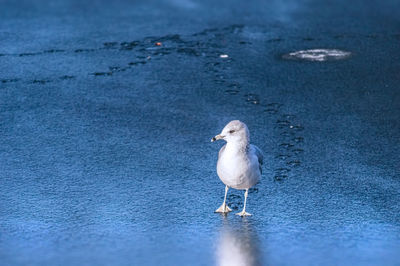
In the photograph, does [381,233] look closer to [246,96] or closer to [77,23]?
[246,96]

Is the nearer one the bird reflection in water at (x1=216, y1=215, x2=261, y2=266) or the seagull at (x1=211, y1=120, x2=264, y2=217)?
the bird reflection in water at (x1=216, y1=215, x2=261, y2=266)

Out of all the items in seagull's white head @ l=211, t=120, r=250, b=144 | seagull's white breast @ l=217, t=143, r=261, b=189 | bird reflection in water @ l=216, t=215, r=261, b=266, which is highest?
seagull's white head @ l=211, t=120, r=250, b=144

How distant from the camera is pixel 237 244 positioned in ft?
18.6

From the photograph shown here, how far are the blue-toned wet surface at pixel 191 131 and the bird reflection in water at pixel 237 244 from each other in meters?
0.02

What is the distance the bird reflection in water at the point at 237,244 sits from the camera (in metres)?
5.40

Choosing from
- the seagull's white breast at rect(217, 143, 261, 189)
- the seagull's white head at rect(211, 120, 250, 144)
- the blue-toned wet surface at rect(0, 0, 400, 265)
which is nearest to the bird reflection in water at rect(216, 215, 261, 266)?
the blue-toned wet surface at rect(0, 0, 400, 265)

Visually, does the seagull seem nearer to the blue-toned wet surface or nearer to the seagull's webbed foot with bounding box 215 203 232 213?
the seagull's webbed foot with bounding box 215 203 232 213

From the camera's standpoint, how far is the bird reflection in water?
17.7ft

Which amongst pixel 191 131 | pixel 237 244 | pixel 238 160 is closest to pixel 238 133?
pixel 238 160

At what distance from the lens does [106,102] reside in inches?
350

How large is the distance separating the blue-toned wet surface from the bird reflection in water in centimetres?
2

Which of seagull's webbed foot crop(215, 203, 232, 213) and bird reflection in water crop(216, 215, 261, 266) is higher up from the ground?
seagull's webbed foot crop(215, 203, 232, 213)

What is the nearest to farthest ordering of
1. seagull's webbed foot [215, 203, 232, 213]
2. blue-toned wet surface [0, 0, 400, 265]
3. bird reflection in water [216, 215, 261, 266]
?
1. bird reflection in water [216, 215, 261, 266]
2. blue-toned wet surface [0, 0, 400, 265]
3. seagull's webbed foot [215, 203, 232, 213]

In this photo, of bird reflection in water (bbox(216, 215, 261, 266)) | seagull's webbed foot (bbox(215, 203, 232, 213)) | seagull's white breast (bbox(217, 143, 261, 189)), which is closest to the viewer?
bird reflection in water (bbox(216, 215, 261, 266))
